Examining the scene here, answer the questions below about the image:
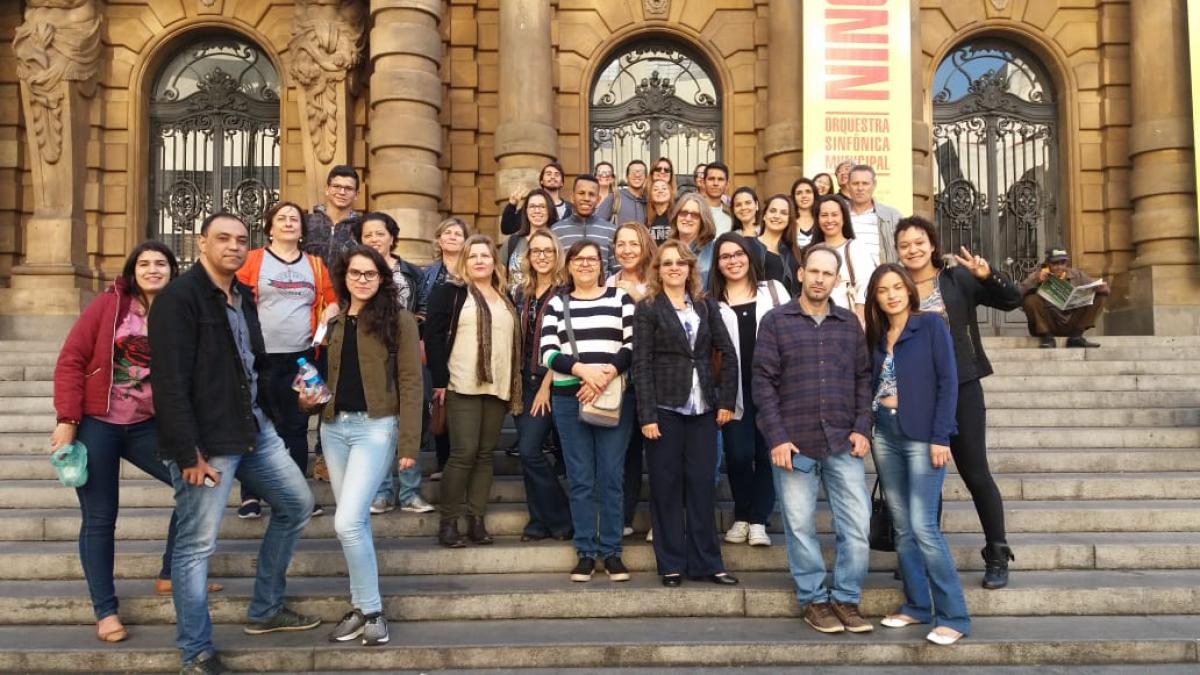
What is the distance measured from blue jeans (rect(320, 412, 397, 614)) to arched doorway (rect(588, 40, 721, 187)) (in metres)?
11.0

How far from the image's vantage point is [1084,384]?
9.59 metres

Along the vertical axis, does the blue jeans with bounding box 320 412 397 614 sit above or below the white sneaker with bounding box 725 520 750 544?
above

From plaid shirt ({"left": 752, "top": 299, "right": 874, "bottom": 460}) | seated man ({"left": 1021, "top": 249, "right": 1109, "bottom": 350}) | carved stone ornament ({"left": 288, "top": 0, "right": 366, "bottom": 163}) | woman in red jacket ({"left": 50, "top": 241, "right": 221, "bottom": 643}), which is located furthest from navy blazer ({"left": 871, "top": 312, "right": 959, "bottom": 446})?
carved stone ornament ({"left": 288, "top": 0, "right": 366, "bottom": 163})

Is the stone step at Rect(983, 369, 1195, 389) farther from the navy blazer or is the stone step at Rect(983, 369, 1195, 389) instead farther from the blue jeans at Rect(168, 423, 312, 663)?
the blue jeans at Rect(168, 423, 312, 663)

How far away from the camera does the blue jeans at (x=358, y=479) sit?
4887 millimetres

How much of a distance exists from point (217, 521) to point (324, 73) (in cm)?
1056

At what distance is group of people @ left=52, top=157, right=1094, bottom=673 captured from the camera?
4.73 meters

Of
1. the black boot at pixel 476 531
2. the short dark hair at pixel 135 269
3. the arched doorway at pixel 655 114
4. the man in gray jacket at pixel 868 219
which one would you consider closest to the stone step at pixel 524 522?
the black boot at pixel 476 531

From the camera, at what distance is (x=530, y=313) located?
6.34 metres

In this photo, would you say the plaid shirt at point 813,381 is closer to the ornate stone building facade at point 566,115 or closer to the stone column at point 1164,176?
the ornate stone building facade at point 566,115

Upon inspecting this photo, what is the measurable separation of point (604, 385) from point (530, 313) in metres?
1.01

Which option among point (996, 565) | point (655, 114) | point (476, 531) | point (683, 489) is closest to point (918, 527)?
point (996, 565)

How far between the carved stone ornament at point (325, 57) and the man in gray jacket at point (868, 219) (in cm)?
903

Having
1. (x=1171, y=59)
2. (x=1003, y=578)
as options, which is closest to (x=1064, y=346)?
(x=1171, y=59)
